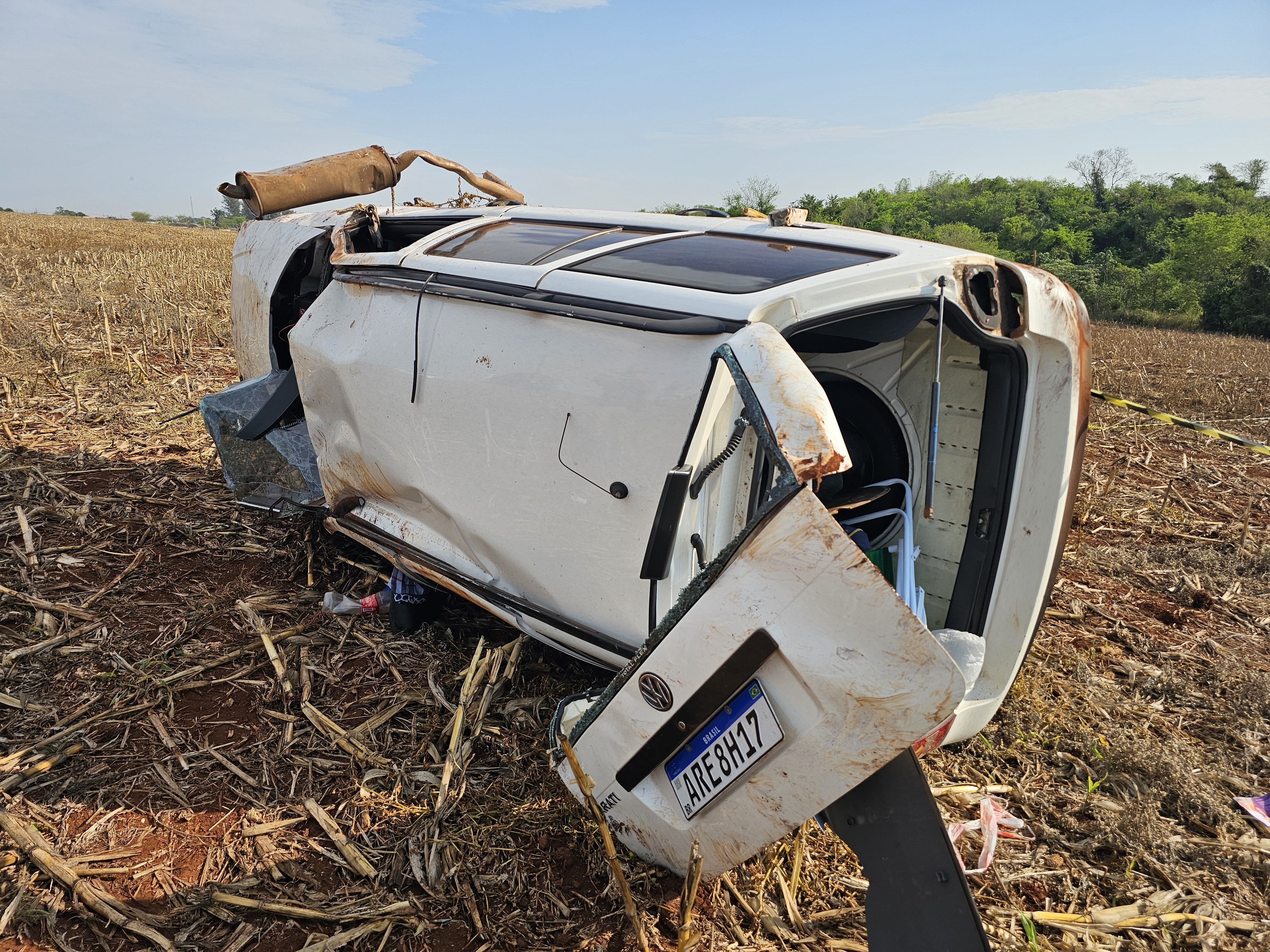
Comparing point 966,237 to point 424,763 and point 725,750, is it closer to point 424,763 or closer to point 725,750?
point 424,763

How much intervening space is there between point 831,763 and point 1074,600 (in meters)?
3.29

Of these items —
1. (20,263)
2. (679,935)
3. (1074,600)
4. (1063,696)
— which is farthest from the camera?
(20,263)

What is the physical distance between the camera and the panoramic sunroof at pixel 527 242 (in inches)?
126

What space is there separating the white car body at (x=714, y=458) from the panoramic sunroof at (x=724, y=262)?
0.07ft

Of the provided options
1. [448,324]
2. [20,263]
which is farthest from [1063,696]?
[20,263]

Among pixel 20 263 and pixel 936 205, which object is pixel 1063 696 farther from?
pixel 936 205

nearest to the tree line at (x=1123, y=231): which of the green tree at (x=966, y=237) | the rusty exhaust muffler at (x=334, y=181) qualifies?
the green tree at (x=966, y=237)

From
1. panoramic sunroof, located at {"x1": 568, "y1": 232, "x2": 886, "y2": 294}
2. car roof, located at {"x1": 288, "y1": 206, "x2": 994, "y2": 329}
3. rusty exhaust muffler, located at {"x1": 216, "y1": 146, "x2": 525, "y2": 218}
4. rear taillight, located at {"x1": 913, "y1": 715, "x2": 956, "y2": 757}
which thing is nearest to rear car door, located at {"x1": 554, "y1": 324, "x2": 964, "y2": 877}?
car roof, located at {"x1": 288, "y1": 206, "x2": 994, "y2": 329}

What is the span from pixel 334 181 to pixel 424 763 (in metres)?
4.17

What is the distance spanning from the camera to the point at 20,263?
55.7 feet

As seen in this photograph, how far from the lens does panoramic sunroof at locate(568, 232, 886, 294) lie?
2551mm

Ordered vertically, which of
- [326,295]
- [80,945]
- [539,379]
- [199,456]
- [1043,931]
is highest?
[326,295]

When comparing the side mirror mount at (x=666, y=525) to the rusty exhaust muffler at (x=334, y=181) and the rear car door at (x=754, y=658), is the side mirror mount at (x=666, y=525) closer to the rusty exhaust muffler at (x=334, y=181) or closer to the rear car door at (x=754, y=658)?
the rear car door at (x=754, y=658)

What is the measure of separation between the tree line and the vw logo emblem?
47.6ft
